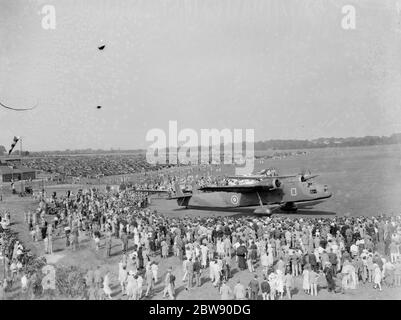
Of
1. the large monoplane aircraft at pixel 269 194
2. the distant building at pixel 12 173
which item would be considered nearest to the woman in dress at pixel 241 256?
the large monoplane aircraft at pixel 269 194

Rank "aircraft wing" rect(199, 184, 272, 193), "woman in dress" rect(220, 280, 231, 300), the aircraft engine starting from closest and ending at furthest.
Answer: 1. "woman in dress" rect(220, 280, 231, 300)
2. the aircraft engine
3. "aircraft wing" rect(199, 184, 272, 193)

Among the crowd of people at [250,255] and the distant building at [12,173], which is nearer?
the crowd of people at [250,255]

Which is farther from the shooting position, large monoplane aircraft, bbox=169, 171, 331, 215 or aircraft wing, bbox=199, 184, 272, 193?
aircraft wing, bbox=199, 184, 272, 193

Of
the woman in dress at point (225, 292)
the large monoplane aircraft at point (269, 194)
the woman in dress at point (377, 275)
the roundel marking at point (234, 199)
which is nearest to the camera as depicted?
the woman in dress at point (225, 292)

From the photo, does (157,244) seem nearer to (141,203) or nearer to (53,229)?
(53,229)

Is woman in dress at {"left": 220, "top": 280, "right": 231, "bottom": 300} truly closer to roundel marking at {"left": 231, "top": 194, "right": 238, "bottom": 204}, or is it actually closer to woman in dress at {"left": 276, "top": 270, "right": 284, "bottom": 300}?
woman in dress at {"left": 276, "top": 270, "right": 284, "bottom": 300}

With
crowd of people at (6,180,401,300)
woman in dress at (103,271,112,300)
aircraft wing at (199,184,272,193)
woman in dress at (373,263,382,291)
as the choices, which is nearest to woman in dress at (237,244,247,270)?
crowd of people at (6,180,401,300)

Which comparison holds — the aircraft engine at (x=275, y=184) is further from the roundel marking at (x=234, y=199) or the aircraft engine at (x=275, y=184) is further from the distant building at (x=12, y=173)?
the distant building at (x=12, y=173)
